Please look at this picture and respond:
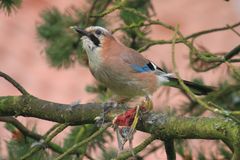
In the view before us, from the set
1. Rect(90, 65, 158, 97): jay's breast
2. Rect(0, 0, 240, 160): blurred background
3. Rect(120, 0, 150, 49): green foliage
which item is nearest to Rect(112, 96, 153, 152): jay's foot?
Rect(90, 65, 158, 97): jay's breast

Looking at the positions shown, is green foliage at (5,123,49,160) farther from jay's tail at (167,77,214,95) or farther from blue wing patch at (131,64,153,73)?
jay's tail at (167,77,214,95)

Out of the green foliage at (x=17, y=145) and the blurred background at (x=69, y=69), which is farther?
the blurred background at (x=69, y=69)

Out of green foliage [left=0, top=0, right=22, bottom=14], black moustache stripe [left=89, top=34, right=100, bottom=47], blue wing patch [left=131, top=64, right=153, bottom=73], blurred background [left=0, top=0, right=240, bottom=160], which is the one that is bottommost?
blue wing patch [left=131, top=64, right=153, bottom=73]

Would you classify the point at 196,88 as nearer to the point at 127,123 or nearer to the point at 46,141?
the point at 46,141

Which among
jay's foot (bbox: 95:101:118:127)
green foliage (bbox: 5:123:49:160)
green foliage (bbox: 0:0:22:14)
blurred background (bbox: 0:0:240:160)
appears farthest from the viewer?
blurred background (bbox: 0:0:240:160)

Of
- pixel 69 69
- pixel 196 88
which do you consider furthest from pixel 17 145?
pixel 69 69

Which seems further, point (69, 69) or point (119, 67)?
point (69, 69)

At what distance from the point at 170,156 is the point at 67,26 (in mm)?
1803

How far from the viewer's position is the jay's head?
3898 mm

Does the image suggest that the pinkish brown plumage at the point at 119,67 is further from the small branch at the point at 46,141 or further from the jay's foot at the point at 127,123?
the jay's foot at the point at 127,123

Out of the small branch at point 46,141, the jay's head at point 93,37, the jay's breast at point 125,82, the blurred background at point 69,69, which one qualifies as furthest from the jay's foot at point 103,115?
the blurred background at point 69,69

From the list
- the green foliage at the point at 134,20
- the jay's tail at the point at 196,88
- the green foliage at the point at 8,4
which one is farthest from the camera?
the green foliage at the point at 134,20

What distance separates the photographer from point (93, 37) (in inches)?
156

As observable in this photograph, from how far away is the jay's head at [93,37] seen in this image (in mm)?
3898
